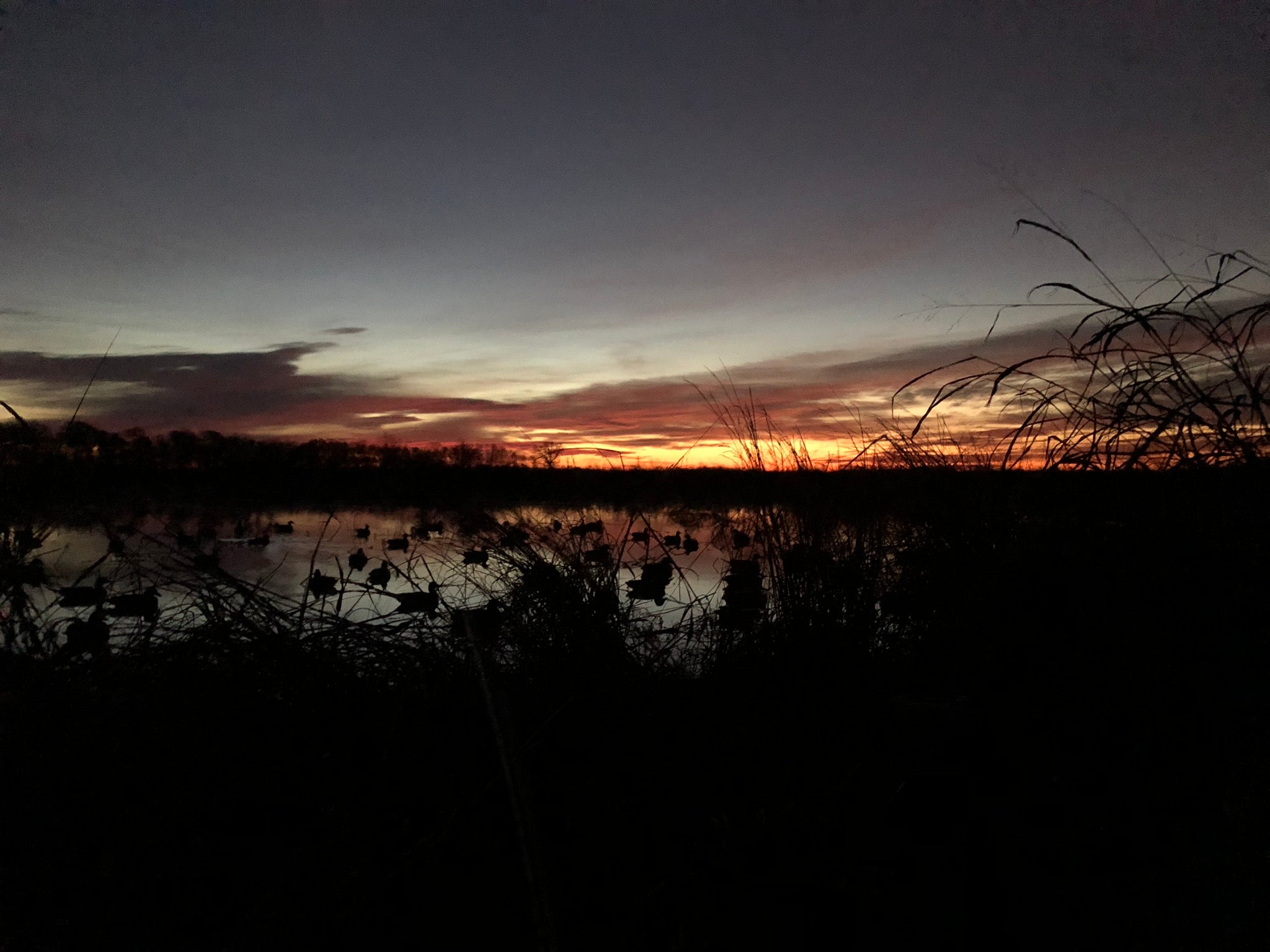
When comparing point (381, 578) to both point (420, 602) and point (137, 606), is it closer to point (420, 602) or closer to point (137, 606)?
point (420, 602)

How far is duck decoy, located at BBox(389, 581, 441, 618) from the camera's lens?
2.47 meters

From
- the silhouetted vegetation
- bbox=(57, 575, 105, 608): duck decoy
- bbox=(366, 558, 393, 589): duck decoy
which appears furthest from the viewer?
bbox=(366, 558, 393, 589): duck decoy

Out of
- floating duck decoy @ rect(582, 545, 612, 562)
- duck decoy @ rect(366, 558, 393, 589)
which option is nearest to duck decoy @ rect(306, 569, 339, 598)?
duck decoy @ rect(366, 558, 393, 589)

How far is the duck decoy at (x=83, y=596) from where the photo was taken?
252 cm

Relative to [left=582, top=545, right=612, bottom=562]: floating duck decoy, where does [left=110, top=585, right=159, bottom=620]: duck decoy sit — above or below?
below

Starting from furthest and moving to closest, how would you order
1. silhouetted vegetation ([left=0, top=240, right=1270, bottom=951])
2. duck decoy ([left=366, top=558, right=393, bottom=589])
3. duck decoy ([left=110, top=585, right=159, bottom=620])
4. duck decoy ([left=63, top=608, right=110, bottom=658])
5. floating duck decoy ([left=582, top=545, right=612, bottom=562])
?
duck decoy ([left=366, top=558, right=393, bottom=589]) → floating duck decoy ([left=582, top=545, right=612, bottom=562]) → duck decoy ([left=110, top=585, right=159, bottom=620]) → duck decoy ([left=63, top=608, right=110, bottom=658]) → silhouetted vegetation ([left=0, top=240, right=1270, bottom=951])

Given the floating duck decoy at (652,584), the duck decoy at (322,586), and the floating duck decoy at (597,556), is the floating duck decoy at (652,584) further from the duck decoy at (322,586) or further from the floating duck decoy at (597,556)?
the duck decoy at (322,586)

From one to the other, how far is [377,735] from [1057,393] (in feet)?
6.86

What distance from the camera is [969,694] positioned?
1.76 m

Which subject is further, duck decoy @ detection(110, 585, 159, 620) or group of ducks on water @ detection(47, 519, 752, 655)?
duck decoy @ detection(110, 585, 159, 620)

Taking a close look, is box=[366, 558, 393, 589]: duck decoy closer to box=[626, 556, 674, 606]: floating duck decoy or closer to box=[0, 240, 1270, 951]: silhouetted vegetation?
box=[0, 240, 1270, 951]: silhouetted vegetation

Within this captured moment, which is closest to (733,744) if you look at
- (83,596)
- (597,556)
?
(597,556)

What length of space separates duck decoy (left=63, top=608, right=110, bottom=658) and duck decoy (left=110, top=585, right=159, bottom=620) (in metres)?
0.09

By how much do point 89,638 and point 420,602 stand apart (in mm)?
931
